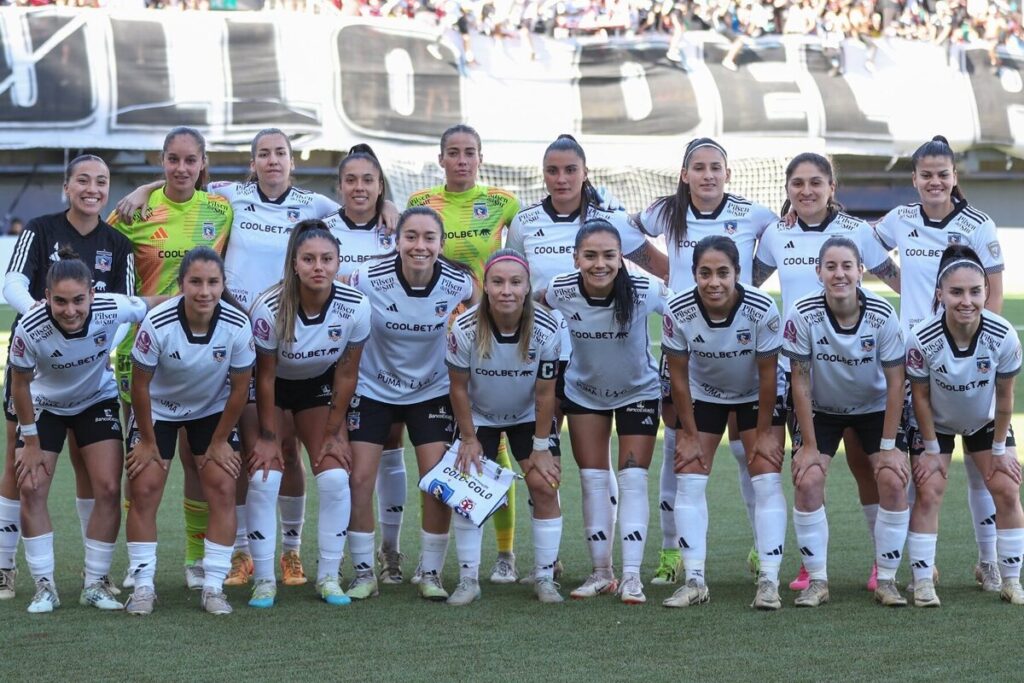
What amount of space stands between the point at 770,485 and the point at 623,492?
58cm

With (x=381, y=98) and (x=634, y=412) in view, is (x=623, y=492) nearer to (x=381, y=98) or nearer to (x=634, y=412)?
(x=634, y=412)

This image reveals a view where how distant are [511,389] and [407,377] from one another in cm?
45

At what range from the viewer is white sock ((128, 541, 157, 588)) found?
496cm

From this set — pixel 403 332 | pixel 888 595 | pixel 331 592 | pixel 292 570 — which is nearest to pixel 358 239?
pixel 403 332

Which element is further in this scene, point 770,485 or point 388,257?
point 388,257

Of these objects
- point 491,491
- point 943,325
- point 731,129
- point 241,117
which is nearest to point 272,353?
point 491,491

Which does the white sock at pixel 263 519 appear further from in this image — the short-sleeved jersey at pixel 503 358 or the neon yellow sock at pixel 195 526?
the short-sleeved jersey at pixel 503 358

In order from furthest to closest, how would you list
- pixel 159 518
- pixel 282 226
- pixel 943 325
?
pixel 159 518 < pixel 282 226 < pixel 943 325

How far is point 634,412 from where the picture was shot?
5.34 meters

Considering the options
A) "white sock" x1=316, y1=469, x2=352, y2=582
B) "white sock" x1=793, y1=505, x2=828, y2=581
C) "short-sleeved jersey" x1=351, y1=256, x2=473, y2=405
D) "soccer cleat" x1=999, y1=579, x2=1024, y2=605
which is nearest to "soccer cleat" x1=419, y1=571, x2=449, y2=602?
"white sock" x1=316, y1=469, x2=352, y2=582

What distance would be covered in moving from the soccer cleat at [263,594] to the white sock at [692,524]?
1.57 metres

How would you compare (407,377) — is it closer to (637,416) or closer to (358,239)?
(358,239)

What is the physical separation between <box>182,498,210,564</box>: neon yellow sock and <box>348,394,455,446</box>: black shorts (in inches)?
27.7

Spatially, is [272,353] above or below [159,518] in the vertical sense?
above
